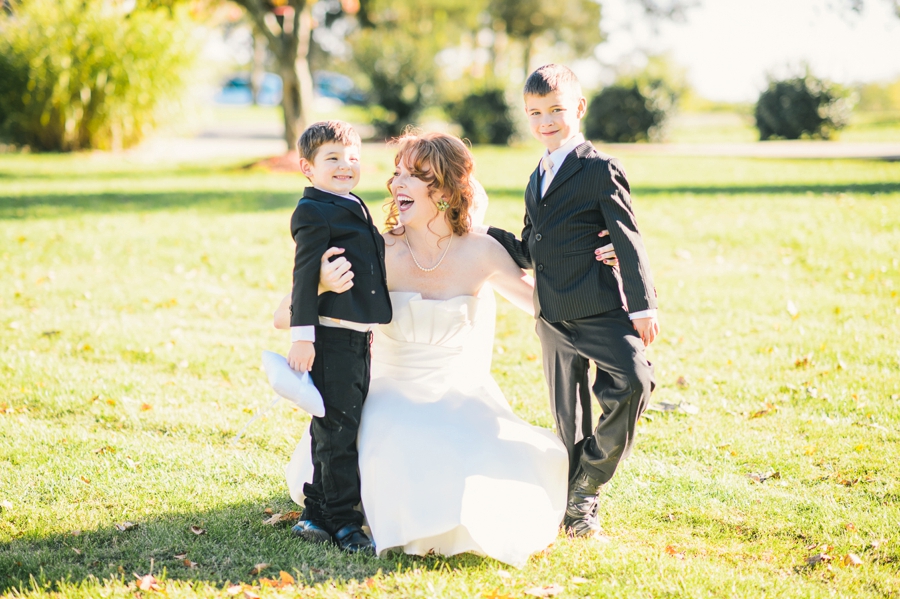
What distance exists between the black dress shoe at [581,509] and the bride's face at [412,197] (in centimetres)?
146

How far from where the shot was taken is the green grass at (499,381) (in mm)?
3557

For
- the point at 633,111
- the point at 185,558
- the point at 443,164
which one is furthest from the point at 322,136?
the point at 633,111

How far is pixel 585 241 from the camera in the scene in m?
3.67

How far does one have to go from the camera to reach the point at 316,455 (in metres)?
3.75

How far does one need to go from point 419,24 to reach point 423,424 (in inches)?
1405

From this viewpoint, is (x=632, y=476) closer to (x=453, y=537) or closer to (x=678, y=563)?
(x=678, y=563)

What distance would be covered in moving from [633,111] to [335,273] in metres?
22.6

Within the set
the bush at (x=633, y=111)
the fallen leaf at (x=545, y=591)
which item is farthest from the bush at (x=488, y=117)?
the fallen leaf at (x=545, y=591)

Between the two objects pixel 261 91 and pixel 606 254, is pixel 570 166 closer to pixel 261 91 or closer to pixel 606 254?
pixel 606 254

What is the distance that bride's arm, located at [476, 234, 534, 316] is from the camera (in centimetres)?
414

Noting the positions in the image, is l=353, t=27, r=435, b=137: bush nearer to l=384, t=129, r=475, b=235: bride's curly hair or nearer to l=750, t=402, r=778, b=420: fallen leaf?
l=750, t=402, r=778, b=420: fallen leaf

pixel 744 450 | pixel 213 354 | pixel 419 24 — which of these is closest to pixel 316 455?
pixel 744 450

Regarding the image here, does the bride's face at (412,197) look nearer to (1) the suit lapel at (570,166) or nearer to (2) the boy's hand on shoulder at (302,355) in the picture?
(1) the suit lapel at (570,166)

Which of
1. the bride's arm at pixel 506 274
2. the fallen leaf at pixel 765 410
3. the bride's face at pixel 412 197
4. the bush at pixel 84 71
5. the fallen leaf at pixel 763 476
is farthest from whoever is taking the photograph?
the bush at pixel 84 71
